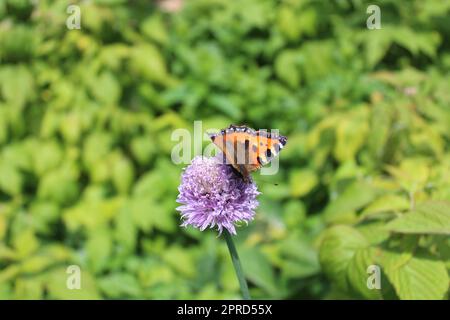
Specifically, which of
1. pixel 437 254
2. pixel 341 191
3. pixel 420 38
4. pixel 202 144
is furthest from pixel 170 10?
pixel 437 254

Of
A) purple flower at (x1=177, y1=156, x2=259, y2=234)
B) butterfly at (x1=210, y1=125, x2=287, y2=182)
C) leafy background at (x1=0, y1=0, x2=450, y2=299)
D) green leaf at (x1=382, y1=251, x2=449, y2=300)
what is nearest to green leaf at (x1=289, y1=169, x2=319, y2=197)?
leafy background at (x1=0, y1=0, x2=450, y2=299)

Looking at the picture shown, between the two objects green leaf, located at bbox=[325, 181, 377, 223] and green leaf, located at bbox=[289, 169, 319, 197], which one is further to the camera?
green leaf, located at bbox=[289, 169, 319, 197]

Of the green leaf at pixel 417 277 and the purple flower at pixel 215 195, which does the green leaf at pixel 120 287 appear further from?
the green leaf at pixel 417 277

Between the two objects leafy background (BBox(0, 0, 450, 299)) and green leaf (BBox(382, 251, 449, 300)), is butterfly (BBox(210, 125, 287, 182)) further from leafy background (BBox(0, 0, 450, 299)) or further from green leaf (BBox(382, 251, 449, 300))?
leafy background (BBox(0, 0, 450, 299))

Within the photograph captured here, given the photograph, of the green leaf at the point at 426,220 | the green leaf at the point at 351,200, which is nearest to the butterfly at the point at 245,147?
the green leaf at the point at 426,220

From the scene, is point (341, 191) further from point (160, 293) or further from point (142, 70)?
point (142, 70)

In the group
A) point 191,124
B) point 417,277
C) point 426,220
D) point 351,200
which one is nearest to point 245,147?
point 426,220
